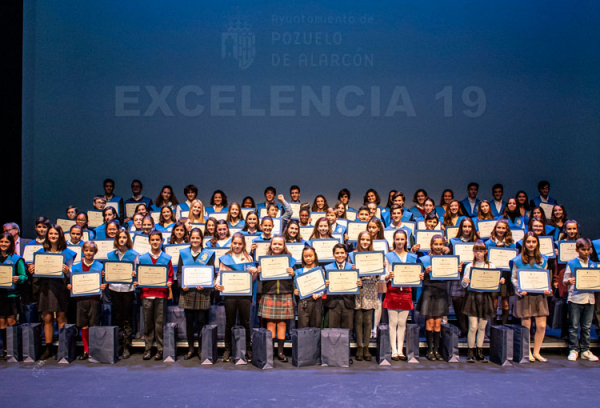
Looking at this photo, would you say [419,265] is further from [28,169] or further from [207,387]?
[28,169]

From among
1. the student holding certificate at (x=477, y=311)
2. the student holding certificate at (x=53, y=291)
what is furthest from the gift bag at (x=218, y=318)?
the student holding certificate at (x=477, y=311)

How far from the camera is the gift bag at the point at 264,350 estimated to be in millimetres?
6012

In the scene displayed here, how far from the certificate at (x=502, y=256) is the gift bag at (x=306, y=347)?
2.30 metres

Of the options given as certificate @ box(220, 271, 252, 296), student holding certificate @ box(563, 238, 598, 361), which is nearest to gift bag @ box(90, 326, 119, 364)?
certificate @ box(220, 271, 252, 296)

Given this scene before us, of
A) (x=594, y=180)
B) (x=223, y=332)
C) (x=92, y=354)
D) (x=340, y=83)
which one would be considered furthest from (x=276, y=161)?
(x=594, y=180)

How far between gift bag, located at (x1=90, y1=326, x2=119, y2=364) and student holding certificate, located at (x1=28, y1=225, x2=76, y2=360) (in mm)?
576

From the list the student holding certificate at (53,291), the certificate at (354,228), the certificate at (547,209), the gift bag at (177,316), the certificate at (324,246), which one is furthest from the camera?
the certificate at (547,209)

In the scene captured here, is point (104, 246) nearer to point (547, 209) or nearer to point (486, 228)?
point (486, 228)

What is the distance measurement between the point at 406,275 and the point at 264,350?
178 centimetres

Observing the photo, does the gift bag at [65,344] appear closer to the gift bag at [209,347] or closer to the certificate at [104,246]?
the certificate at [104,246]

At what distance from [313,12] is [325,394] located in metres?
7.39

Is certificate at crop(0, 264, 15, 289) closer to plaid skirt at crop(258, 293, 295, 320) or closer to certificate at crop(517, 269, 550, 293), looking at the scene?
plaid skirt at crop(258, 293, 295, 320)


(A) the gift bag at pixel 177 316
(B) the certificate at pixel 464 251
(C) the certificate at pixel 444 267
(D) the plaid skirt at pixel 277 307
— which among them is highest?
(B) the certificate at pixel 464 251

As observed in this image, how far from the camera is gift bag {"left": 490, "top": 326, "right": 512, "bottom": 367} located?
613 centimetres
